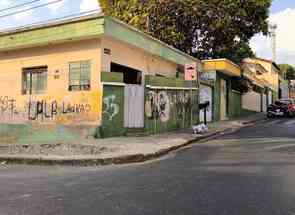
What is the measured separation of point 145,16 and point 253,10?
7162 mm

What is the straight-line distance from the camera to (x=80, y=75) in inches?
639

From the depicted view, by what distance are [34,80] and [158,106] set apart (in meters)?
5.38

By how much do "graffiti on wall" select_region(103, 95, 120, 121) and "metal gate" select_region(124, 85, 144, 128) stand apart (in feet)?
2.20

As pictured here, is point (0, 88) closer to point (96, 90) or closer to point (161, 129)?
point (96, 90)

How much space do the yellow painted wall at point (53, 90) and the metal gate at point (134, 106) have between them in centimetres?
148

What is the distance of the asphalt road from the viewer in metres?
6.10

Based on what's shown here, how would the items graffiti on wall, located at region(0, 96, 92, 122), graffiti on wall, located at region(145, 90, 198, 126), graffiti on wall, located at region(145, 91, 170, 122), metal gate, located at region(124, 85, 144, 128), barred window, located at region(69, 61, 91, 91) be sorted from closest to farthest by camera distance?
1. barred window, located at region(69, 61, 91, 91)
2. graffiti on wall, located at region(0, 96, 92, 122)
3. metal gate, located at region(124, 85, 144, 128)
4. graffiti on wall, located at region(145, 91, 170, 122)
5. graffiti on wall, located at region(145, 90, 198, 126)

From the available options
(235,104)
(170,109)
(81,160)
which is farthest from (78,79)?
(235,104)

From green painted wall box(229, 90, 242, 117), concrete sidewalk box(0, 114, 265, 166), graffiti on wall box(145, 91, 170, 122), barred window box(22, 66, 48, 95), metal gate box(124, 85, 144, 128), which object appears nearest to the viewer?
concrete sidewalk box(0, 114, 265, 166)

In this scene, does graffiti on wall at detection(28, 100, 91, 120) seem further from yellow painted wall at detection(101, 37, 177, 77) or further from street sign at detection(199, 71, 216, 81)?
street sign at detection(199, 71, 216, 81)

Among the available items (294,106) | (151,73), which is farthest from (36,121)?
(294,106)

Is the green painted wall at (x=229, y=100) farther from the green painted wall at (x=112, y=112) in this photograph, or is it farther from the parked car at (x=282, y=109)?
the green painted wall at (x=112, y=112)

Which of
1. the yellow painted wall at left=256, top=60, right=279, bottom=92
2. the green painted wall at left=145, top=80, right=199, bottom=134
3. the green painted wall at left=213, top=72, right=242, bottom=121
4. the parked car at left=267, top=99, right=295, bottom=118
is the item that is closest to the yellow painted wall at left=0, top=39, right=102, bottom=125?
the green painted wall at left=145, top=80, right=199, bottom=134

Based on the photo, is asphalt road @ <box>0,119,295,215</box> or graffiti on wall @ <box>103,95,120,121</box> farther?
graffiti on wall @ <box>103,95,120,121</box>
